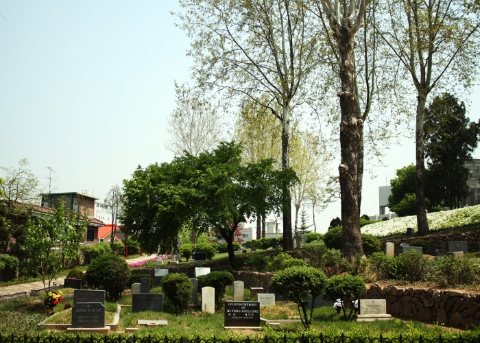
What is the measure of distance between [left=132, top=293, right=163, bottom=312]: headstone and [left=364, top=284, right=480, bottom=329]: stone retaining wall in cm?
652

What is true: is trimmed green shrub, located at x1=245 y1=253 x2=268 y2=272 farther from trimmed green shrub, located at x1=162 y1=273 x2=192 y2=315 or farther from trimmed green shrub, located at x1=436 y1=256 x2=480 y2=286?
trimmed green shrub, located at x1=436 y1=256 x2=480 y2=286

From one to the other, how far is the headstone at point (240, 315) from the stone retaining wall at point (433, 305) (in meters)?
3.91

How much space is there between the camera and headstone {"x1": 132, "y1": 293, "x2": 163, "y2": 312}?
→ 16.6 m

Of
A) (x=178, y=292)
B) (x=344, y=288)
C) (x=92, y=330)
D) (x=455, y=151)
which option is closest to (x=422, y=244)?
(x=344, y=288)

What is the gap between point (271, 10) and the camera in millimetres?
31359

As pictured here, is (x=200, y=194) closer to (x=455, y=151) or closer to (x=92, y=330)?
(x=92, y=330)

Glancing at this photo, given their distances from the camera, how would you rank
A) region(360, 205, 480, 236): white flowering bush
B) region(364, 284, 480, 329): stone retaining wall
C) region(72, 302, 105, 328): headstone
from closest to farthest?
region(364, 284, 480, 329): stone retaining wall < region(72, 302, 105, 328): headstone < region(360, 205, 480, 236): white flowering bush

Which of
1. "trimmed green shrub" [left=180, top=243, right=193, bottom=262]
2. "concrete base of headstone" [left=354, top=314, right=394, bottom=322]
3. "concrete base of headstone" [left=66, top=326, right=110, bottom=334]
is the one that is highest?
"trimmed green shrub" [left=180, top=243, right=193, bottom=262]

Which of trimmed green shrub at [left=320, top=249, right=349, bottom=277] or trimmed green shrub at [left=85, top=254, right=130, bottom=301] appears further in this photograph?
trimmed green shrub at [left=85, top=254, right=130, bottom=301]

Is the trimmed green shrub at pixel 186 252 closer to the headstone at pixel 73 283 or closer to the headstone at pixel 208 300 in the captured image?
the headstone at pixel 73 283

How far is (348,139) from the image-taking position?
814 inches

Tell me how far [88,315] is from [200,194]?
496 inches

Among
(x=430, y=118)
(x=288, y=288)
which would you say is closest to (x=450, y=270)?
(x=288, y=288)

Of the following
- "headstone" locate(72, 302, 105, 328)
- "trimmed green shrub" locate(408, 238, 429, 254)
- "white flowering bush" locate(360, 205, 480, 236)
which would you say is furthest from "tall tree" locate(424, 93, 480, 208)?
"headstone" locate(72, 302, 105, 328)
